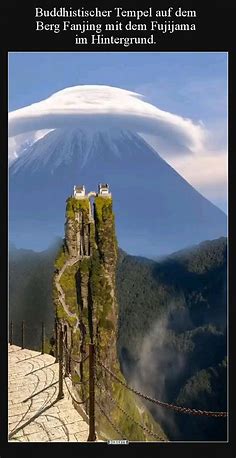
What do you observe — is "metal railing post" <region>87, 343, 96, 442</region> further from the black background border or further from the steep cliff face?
the steep cliff face

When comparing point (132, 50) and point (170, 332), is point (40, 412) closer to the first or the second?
point (132, 50)

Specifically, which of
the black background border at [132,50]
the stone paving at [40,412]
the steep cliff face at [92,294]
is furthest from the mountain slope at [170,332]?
the stone paving at [40,412]

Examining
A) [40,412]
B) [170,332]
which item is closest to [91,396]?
[40,412]

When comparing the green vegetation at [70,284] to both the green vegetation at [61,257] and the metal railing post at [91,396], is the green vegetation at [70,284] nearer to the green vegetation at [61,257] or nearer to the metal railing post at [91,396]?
the green vegetation at [61,257]

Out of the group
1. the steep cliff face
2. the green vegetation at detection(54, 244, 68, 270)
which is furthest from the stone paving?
the green vegetation at detection(54, 244, 68, 270)
